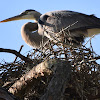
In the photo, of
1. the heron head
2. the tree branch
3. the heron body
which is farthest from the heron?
the tree branch

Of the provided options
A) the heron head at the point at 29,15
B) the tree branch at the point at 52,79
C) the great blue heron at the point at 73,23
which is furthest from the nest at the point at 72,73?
the heron head at the point at 29,15

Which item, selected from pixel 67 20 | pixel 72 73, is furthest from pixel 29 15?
pixel 72 73

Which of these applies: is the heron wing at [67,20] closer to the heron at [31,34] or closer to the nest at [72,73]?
the heron at [31,34]

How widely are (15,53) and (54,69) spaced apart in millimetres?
651

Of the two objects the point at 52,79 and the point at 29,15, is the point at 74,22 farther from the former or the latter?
the point at 52,79

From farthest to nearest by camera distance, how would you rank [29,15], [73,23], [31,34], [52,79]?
[29,15]
[31,34]
[73,23]
[52,79]

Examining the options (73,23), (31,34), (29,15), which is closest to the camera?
(73,23)

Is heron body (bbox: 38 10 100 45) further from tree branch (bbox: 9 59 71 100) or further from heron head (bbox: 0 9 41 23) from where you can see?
tree branch (bbox: 9 59 71 100)

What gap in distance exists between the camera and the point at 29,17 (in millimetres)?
5945

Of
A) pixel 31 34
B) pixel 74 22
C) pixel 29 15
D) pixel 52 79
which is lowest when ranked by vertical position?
pixel 52 79

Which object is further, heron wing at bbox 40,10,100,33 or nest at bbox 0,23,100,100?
heron wing at bbox 40,10,100,33

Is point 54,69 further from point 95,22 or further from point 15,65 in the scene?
point 95,22

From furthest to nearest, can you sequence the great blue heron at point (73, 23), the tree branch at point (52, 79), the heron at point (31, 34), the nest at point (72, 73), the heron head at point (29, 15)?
the heron head at point (29, 15)
the heron at point (31, 34)
the great blue heron at point (73, 23)
the nest at point (72, 73)
the tree branch at point (52, 79)

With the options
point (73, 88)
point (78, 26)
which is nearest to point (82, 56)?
point (73, 88)
